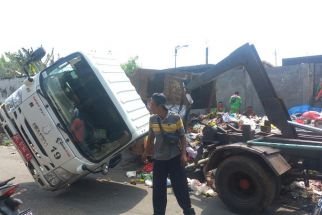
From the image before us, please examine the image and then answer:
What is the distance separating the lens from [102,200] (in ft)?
20.6

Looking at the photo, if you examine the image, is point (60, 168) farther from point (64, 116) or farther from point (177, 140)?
point (177, 140)

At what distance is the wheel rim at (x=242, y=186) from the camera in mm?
5480

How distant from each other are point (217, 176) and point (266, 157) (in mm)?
822

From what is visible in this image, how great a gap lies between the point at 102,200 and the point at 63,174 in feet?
2.47

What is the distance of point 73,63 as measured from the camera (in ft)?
21.0

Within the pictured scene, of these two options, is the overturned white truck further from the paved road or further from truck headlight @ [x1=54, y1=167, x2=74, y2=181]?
the paved road

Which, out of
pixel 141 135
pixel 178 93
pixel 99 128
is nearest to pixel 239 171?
pixel 141 135

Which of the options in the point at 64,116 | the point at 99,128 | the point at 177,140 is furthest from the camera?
the point at 99,128

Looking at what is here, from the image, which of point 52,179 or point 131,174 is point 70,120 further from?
point 131,174

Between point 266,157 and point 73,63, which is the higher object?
point 73,63

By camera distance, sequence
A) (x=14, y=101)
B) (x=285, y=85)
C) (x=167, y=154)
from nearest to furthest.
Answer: (x=167, y=154), (x=14, y=101), (x=285, y=85)

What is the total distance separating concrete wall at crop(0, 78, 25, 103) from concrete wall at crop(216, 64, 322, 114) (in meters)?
9.88

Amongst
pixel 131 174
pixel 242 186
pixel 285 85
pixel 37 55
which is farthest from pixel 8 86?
pixel 242 186

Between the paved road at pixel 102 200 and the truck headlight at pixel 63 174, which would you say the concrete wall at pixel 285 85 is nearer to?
the paved road at pixel 102 200
